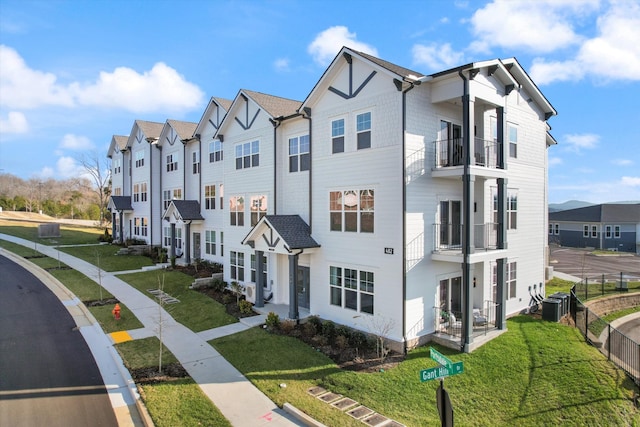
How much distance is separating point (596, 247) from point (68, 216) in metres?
90.6

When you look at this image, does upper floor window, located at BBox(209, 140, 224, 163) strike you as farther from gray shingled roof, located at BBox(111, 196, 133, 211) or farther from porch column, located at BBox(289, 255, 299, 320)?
gray shingled roof, located at BBox(111, 196, 133, 211)

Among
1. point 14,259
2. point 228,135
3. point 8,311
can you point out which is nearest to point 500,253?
point 228,135

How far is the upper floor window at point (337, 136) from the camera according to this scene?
16094mm

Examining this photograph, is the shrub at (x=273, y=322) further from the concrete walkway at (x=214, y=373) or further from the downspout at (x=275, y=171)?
the downspout at (x=275, y=171)

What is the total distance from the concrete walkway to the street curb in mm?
779

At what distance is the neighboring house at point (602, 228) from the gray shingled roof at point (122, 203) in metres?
53.5

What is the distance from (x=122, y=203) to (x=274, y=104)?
81.1 ft

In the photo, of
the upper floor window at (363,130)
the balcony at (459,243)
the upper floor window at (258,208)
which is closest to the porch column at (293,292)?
the upper floor window at (258,208)

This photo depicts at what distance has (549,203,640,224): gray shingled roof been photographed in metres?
47.1

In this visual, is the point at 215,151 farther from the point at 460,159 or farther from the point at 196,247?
the point at 460,159

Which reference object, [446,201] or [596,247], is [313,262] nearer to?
[446,201]

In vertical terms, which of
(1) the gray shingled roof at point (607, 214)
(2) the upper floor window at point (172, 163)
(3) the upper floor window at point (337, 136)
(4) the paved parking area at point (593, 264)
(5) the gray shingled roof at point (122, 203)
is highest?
(2) the upper floor window at point (172, 163)

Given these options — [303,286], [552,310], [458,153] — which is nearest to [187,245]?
[303,286]

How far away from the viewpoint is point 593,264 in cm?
3584
